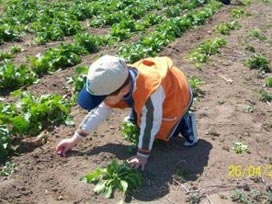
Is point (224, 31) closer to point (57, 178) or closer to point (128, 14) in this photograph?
point (128, 14)

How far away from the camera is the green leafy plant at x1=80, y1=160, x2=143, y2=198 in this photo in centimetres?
447

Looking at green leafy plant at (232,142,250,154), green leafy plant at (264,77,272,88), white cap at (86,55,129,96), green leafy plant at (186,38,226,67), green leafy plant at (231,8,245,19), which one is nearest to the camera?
white cap at (86,55,129,96)

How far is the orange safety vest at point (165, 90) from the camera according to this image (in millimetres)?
4699

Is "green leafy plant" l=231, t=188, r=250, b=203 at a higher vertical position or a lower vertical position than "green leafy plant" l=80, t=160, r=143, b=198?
lower

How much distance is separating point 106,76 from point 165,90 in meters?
0.81

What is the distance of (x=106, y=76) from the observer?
440cm

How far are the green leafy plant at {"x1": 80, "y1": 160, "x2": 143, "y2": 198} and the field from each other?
0.06 metres

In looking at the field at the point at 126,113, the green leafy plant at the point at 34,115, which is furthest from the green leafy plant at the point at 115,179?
the green leafy plant at the point at 34,115

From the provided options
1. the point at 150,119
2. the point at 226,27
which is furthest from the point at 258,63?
the point at 150,119

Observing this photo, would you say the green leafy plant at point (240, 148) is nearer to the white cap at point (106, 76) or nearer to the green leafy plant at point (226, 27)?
the white cap at point (106, 76)

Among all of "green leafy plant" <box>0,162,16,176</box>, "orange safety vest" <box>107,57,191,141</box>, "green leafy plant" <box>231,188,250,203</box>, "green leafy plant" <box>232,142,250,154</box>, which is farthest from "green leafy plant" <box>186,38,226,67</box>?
"green leafy plant" <box>0,162,16,176</box>

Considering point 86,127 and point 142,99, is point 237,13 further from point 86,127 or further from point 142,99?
point 142,99

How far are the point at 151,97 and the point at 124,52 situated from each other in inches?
170

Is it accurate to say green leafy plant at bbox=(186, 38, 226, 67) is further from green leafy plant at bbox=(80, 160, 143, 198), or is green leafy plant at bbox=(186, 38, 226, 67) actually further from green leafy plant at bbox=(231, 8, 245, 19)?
green leafy plant at bbox=(231, 8, 245, 19)
